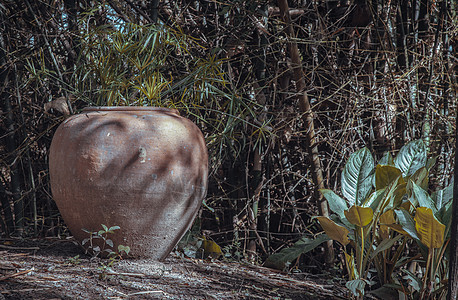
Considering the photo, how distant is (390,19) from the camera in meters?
2.70

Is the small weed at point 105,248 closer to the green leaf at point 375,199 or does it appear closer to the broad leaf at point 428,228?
the green leaf at point 375,199

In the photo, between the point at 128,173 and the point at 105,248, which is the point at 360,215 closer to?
the point at 128,173

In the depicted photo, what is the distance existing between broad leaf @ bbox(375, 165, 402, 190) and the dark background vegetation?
1.70ft

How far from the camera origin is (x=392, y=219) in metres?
1.95

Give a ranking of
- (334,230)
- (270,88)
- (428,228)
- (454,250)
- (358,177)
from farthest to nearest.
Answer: (270,88) < (358,177) < (334,230) < (428,228) < (454,250)

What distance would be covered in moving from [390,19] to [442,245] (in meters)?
1.45

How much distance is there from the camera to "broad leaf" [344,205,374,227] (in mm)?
1791

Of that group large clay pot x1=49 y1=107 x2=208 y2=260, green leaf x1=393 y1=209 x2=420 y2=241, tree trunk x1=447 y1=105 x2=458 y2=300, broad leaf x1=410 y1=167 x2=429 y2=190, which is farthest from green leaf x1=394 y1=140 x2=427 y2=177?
large clay pot x1=49 y1=107 x2=208 y2=260

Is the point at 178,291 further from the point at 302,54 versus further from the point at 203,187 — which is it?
the point at 302,54

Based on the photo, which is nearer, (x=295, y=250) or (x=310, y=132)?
(x=295, y=250)

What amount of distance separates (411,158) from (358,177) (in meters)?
0.30

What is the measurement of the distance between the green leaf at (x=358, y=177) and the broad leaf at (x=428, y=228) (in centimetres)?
36

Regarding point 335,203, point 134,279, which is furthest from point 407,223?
point 134,279

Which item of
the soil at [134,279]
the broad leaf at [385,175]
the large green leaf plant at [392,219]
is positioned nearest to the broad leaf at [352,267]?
the large green leaf plant at [392,219]
